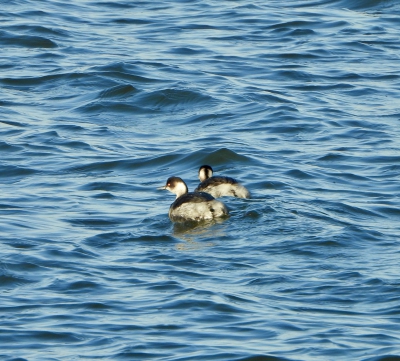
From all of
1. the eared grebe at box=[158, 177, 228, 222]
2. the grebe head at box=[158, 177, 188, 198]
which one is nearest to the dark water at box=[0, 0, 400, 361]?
the eared grebe at box=[158, 177, 228, 222]

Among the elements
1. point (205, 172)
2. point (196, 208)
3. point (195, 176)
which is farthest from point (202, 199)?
point (195, 176)

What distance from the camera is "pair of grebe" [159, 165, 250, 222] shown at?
12414 millimetres

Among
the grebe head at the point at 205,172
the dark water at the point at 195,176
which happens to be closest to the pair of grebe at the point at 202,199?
the dark water at the point at 195,176

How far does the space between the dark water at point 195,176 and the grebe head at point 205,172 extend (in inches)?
19.0

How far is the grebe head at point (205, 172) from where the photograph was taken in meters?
14.0

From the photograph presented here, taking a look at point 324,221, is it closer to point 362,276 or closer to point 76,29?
point 362,276

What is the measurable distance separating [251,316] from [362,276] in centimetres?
134

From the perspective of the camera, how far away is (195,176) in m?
15.0

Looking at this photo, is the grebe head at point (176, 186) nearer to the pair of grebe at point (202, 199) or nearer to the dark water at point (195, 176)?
the pair of grebe at point (202, 199)

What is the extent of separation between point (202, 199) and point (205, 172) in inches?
61.4

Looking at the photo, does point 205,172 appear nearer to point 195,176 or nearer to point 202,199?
point 195,176

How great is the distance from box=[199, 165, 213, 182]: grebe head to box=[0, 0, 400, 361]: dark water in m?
0.48

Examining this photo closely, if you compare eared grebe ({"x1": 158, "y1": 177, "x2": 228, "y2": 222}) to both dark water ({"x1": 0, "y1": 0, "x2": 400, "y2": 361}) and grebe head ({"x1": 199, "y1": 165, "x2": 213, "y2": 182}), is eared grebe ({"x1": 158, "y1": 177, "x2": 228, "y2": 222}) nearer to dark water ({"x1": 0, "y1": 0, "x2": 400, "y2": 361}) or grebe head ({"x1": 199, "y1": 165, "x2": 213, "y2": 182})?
dark water ({"x1": 0, "y1": 0, "x2": 400, "y2": 361})

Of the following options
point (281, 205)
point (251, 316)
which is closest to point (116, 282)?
point (251, 316)
